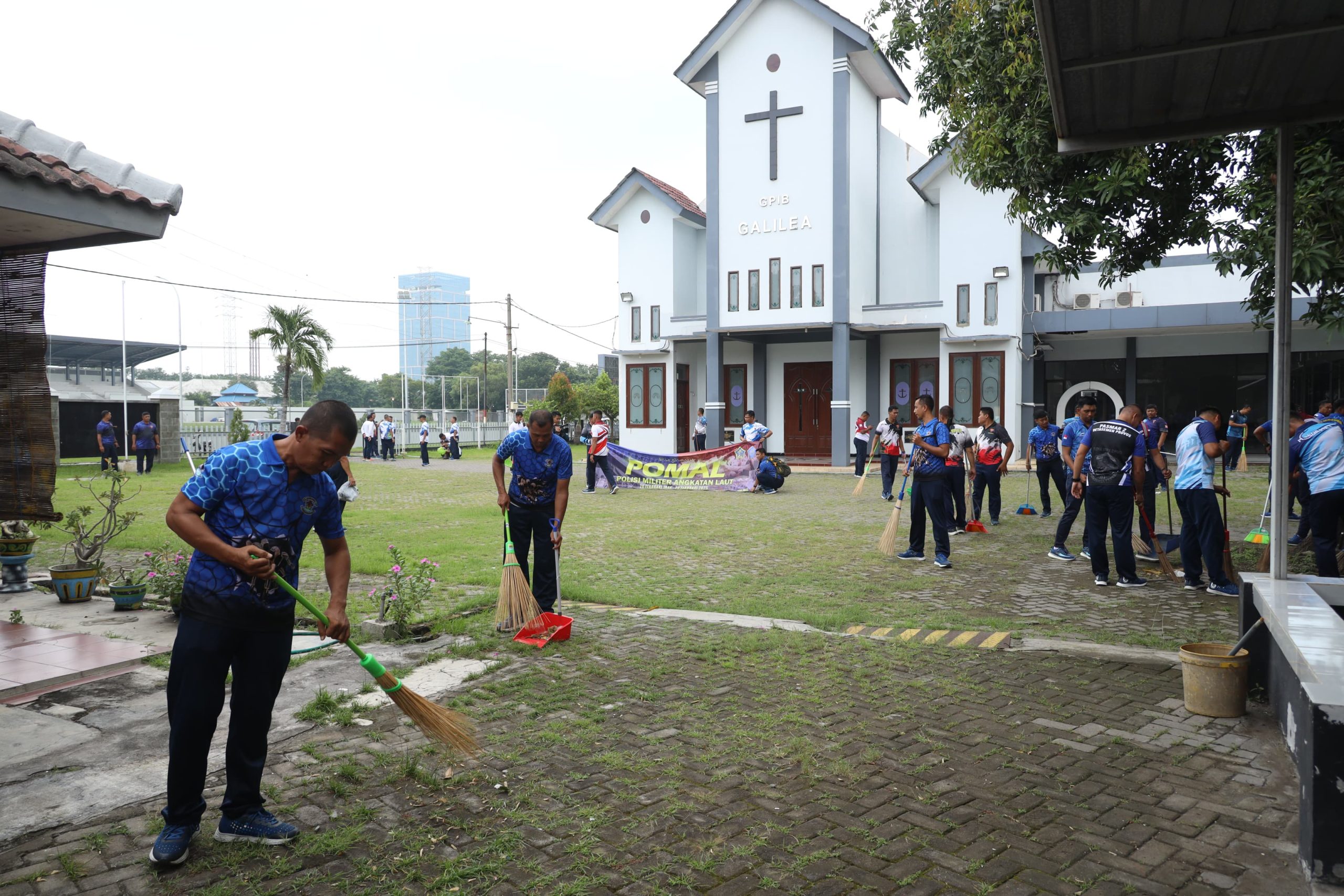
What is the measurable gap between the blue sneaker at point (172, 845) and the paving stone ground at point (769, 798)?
0.07 m

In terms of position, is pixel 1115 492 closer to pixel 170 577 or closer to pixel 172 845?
pixel 172 845

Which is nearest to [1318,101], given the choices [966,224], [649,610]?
[649,610]

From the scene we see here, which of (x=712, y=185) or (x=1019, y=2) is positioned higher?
(x=712, y=185)

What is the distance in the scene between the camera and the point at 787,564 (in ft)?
35.2

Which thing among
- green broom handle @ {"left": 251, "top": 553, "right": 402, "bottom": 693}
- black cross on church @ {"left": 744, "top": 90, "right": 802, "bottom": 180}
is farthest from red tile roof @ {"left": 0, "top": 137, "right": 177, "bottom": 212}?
black cross on church @ {"left": 744, "top": 90, "right": 802, "bottom": 180}

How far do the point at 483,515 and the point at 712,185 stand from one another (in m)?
16.8

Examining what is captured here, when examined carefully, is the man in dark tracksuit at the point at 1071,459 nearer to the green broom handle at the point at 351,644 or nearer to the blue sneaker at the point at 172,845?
the green broom handle at the point at 351,644

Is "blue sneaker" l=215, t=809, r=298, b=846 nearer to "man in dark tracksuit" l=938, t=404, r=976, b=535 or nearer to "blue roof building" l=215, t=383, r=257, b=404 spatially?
"man in dark tracksuit" l=938, t=404, r=976, b=535

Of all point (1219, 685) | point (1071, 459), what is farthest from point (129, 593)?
point (1071, 459)

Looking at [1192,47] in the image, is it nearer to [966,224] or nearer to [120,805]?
[120,805]

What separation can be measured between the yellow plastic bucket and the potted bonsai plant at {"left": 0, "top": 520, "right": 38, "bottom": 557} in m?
10.7

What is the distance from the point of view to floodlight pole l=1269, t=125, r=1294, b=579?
17.4 feet

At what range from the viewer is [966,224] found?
26609mm

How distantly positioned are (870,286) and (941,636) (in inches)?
905
